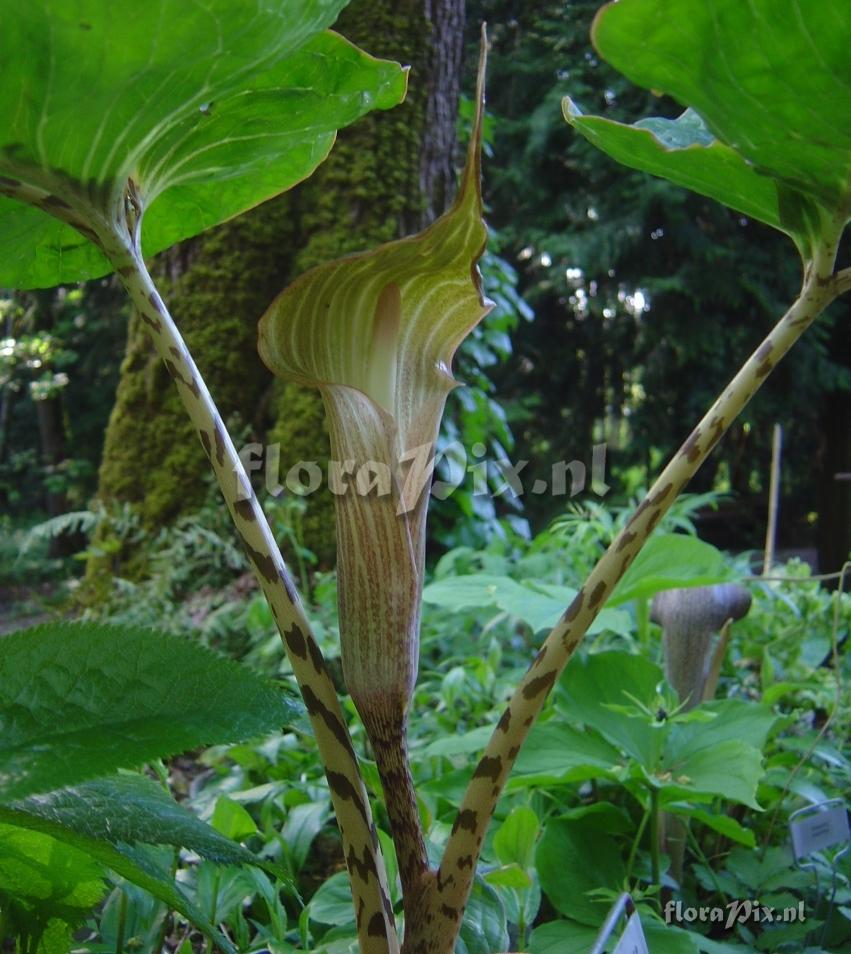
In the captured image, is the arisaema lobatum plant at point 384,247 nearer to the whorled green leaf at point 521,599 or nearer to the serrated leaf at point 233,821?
the serrated leaf at point 233,821

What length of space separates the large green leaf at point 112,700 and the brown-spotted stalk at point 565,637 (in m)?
0.11

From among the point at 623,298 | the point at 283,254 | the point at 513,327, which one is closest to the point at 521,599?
the point at 283,254

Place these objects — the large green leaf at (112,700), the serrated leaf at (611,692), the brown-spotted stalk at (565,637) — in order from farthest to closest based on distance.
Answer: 1. the serrated leaf at (611,692)
2. the brown-spotted stalk at (565,637)
3. the large green leaf at (112,700)

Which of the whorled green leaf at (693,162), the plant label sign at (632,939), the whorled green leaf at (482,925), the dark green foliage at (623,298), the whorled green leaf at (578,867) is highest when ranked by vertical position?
the dark green foliage at (623,298)

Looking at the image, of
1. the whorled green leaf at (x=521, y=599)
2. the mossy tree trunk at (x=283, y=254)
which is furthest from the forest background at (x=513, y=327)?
the whorled green leaf at (x=521, y=599)

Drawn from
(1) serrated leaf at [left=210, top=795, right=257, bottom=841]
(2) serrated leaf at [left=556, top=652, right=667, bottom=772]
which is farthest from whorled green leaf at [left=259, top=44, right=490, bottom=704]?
(2) serrated leaf at [left=556, top=652, right=667, bottom=772]

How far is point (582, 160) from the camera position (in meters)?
3.79

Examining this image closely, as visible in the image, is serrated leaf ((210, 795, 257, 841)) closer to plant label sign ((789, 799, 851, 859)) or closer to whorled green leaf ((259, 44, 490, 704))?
whorled green leaf ((259, 44, 490, 704))

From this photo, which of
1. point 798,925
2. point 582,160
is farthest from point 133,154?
point 582,160

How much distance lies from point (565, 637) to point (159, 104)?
0.94 feet

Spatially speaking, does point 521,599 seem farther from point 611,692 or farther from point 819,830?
point 819,830

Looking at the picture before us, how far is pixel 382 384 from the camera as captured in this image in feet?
1.39

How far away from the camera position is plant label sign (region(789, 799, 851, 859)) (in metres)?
0.64

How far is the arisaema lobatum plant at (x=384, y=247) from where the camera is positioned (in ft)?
1.10
